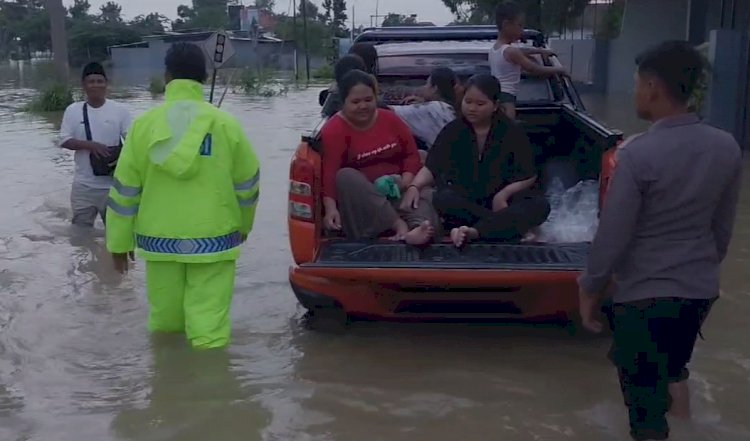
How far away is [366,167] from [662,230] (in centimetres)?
249

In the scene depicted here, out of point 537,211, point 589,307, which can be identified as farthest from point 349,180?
point 589,307

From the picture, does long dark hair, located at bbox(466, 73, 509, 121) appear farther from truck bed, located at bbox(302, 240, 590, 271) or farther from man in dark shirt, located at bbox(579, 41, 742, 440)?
man in dark shirt, located at bbox(579, 41, 742, 440)

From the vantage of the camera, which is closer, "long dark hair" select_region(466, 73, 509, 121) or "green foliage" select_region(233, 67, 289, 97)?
"long dark hair" select_region(466, 73, 509, 121)

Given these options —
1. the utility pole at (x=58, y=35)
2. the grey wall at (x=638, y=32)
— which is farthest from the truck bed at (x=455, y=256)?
the utility pole at (x=58, y=35)

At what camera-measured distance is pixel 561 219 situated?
5.48m

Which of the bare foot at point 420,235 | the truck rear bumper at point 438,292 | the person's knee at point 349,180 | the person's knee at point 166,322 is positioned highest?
the person's knee at point 349,180

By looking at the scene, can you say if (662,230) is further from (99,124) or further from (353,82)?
(99,124)

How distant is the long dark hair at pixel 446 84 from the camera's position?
6457 millimetres

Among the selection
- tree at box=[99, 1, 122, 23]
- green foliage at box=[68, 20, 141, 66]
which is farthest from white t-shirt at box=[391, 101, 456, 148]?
tree at box=[99, 1, 122, 23]

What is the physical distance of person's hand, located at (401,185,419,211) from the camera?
5398 mm

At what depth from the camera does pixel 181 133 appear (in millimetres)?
4477

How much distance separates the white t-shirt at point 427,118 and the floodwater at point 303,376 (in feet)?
4.52

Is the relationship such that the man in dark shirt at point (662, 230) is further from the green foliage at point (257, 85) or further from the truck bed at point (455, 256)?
the green foliage at point (257, 85)

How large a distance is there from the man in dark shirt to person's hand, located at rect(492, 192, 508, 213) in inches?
73.1
